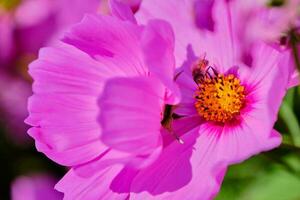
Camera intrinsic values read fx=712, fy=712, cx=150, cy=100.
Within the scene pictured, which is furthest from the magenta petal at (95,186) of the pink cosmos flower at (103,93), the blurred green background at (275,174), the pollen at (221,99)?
the blurred green background at (275,174)

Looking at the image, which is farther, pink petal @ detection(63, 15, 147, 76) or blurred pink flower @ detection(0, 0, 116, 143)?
blurred pink flower @ detection(0, 0, 116, 143)

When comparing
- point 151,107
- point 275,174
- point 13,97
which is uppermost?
point 151,107

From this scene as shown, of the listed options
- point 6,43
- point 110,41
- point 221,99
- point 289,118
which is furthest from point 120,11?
point 6,43

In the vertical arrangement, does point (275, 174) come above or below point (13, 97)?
below

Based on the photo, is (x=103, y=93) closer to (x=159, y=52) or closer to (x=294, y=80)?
(x=159, y=52)

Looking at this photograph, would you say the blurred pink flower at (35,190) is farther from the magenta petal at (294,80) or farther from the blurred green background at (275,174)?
the magenta petal at (294,80)

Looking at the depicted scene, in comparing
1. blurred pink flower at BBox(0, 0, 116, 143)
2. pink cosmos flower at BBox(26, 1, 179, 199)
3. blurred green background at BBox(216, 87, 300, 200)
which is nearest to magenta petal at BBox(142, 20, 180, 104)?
pink cosmos flower at BBox(26, 1, 179, 199)

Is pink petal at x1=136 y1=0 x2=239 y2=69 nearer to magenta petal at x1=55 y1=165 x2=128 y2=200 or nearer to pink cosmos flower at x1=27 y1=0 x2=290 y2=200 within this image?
pink cosmos flower at x1=27 y1=0 x2=290 y2=200
